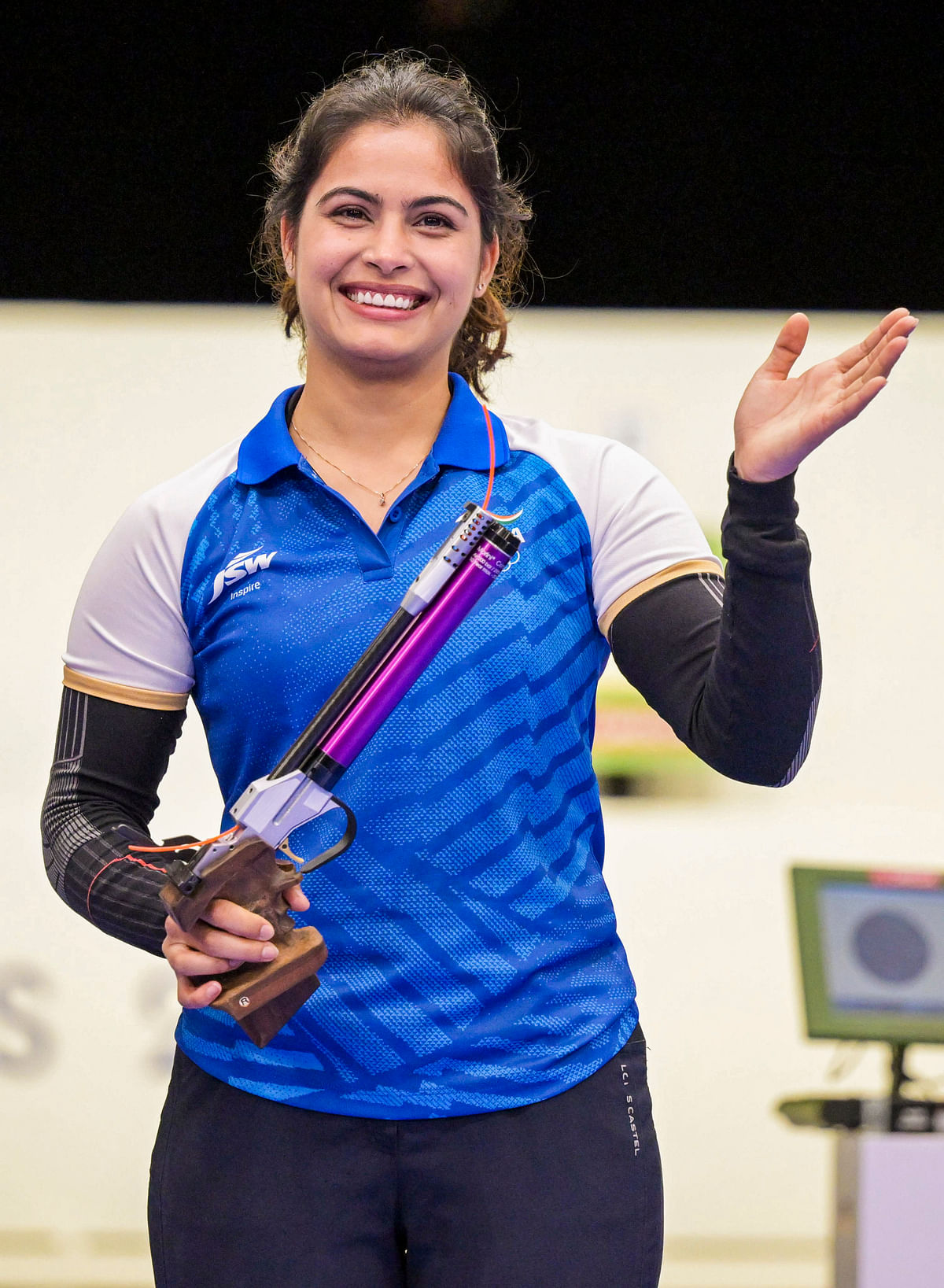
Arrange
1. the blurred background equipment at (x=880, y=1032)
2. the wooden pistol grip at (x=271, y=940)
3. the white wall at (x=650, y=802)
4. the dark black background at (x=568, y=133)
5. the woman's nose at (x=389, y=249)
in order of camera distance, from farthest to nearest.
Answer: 1. the white wall at (x=650, y=802)
2. the dark black background at (x=568, y=133)
3. the blurred background equipment at (x=880, y=1032)
4. the woman's nose at (x=389, y=249)
5. the wooden pistol grip at (x=271, y=940)

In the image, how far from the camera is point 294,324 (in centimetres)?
138

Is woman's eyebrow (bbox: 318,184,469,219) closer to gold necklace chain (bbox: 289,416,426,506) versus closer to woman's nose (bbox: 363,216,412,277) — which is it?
woman's nose (bbox: 363,216,412,277)

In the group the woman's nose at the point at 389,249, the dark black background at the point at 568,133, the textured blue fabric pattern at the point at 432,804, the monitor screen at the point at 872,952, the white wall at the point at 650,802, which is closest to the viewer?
the textured blue fabric pattern at the point at 432,804

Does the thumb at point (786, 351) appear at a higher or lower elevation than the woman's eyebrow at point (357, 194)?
lower

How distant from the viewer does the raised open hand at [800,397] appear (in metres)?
0.88

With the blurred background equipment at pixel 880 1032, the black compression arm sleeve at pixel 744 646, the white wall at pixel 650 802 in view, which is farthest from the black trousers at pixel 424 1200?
the white wall at pixel 650 802

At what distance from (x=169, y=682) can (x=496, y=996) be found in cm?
36

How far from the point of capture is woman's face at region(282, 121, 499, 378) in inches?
42.7

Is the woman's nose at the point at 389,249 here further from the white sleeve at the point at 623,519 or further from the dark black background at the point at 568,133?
the dark black background at the point at 568,133

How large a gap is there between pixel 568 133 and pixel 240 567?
1756 mm

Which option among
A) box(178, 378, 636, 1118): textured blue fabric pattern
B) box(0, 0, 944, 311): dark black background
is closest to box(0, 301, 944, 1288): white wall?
box(0, 0, 944, 311): dark black background

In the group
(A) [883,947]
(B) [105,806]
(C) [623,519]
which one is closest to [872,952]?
(A) [883,947]

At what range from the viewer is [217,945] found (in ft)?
2.87

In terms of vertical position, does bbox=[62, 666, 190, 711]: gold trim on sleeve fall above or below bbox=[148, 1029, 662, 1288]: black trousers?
above
